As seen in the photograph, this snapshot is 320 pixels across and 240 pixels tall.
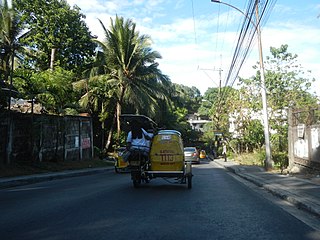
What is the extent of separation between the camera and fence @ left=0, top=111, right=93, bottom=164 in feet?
Result: 60.7

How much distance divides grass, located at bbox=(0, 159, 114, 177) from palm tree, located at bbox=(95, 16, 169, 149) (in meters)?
7.38

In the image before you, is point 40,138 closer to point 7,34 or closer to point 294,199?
point 7,34

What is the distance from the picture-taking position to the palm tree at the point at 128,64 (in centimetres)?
3078

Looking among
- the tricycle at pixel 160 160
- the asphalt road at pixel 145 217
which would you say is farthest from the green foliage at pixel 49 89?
the asphalt road at pixel 145 217

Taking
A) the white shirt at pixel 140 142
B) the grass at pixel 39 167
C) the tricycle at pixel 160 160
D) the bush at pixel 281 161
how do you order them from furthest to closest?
the bush at pixel 281 161
the grass at pixel 39 167
the white shirt at pixel 140 142
the tricycle at pixel 160 160

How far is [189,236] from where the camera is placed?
19.9 ft

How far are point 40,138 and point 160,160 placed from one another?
1049 centimetres

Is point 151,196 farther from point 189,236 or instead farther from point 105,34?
point 105,34

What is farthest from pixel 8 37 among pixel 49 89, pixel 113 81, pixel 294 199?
pixel 294 199

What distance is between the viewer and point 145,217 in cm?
756

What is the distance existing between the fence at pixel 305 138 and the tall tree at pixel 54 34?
24017 millimetres

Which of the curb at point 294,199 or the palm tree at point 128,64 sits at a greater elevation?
the palm tree at point 128,64

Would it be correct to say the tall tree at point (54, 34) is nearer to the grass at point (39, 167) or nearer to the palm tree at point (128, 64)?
the palm tree at point (128, 64)

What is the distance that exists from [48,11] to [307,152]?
2882 cm
